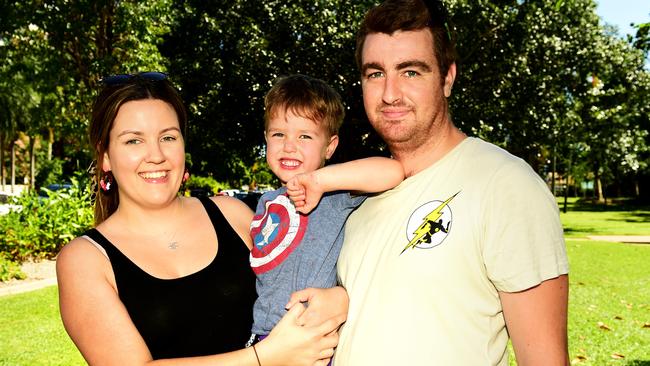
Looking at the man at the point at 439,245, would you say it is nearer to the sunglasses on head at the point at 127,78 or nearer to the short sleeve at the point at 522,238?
the short sleeve at the point at 522,238

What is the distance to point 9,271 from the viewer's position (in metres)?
11.8

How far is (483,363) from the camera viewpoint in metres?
2.29

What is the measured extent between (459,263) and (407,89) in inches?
35.8

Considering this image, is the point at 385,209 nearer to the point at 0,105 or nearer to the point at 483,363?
Answer: the point at 483,363

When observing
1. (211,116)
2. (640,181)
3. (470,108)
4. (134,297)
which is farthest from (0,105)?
(640,181)

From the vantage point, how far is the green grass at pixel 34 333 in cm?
739

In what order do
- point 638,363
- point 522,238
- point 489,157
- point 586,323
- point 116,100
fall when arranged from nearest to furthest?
1. point 522,238
2. point 489,157
3. point 116,100
4. point 638,363
5. point 586,323

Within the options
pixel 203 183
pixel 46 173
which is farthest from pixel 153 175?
pixel 46 173

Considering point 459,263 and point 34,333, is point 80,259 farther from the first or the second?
point 34,333

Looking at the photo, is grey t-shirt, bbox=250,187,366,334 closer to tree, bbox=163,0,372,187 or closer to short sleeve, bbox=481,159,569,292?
short sleeve, bbox=481,159,569,292

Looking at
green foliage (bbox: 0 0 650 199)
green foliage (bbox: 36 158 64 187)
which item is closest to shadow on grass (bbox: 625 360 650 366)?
green foliage (bbox: 0 0 650 199)

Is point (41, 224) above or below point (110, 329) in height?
above

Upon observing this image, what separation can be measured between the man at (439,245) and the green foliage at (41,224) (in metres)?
12.7

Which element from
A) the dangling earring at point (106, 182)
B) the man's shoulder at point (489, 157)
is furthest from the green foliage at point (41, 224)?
the man's shoulder at point (489, 157)
